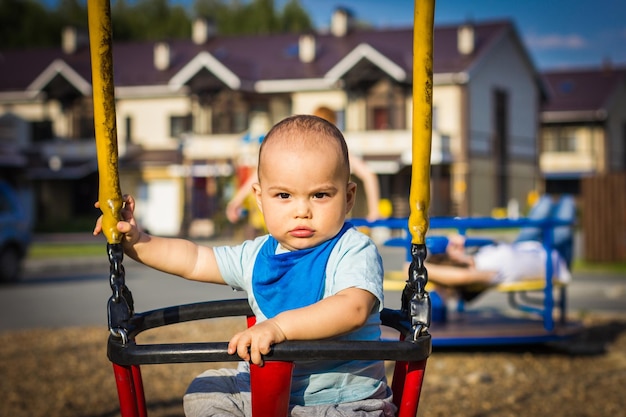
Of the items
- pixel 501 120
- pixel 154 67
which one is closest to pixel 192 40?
pixel 154 67

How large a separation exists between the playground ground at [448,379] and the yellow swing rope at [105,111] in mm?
3193

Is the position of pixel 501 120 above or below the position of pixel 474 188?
above

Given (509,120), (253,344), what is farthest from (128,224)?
(509,120)

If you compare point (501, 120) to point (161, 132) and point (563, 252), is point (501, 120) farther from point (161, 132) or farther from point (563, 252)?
point (563, 252)

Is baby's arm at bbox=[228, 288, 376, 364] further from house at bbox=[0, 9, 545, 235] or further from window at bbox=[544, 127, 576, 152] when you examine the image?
window at bbox=[544, 127, 576, 152]

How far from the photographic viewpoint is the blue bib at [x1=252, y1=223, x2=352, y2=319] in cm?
230

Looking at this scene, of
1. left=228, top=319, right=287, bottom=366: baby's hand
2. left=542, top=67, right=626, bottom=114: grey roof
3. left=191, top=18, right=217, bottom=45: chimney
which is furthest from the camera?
left=542, top=67, right=626, bottom=114: grey roof

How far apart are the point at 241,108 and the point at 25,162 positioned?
1002cm

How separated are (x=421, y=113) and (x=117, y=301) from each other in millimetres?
876

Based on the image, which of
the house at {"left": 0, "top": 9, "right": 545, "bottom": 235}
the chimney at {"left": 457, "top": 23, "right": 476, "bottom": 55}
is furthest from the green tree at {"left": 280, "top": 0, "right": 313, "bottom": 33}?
the chimney at {"left": 457, "top": 23, "right": 476, "bottom": 55}

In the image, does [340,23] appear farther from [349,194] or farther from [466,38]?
[349,194]

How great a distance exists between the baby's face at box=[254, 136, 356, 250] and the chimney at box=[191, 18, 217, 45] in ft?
132

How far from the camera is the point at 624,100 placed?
49469 mm

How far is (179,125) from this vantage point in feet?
129
